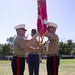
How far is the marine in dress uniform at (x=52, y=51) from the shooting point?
8344 mm

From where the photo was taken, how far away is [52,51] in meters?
8.48

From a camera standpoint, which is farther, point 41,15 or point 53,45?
point 41,15

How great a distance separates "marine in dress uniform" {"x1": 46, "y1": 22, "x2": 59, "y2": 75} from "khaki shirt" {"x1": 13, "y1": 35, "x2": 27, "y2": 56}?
2.41 feet

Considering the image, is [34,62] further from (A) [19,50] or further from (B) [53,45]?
(B) [53,45]

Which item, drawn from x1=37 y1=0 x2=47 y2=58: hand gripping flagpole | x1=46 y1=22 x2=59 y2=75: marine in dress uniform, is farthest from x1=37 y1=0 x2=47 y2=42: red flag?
x1=46 y1=22 x2=59 y2=75: marine in dress uniform

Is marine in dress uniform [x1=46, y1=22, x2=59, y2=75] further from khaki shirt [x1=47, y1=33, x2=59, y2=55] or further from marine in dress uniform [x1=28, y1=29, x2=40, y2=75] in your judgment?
marine in dress uniform [x1=28, y1=29, x2=40, y2=75]

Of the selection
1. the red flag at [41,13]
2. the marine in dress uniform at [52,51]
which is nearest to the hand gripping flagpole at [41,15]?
the red flag at [41,13]

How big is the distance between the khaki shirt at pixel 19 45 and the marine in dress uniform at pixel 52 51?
2.41 feet

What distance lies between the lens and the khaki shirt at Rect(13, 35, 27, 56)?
845 cm

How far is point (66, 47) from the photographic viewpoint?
3757 inches

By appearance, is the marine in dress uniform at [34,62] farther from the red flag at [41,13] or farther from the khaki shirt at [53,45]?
the khaki shirt at [53,45]

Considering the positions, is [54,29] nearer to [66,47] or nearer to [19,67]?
[19,67]

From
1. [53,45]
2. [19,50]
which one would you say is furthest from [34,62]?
[53,45]

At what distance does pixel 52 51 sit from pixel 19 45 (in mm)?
976
